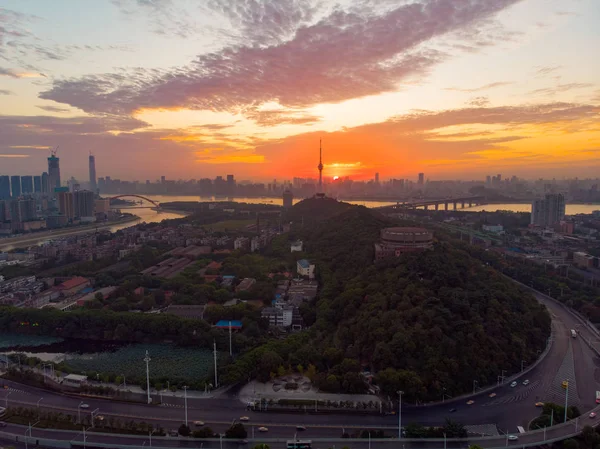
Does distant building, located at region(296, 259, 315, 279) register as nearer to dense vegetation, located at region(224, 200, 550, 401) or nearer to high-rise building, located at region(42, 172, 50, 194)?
dense vegetation, located at region(224, 200, 550, 401)

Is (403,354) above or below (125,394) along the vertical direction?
above

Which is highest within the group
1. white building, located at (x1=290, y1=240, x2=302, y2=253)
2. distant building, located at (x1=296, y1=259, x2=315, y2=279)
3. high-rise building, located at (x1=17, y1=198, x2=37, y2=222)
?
high-rise building, located at (x1=17, y1=198, x2=37, y2=222)

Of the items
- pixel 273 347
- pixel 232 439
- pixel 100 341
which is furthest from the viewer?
pixel 100 341

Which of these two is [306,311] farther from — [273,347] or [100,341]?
[100,341]

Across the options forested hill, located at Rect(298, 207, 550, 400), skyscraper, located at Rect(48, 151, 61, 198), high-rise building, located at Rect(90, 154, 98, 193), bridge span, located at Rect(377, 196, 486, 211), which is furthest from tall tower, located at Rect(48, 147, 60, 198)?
forested hill, located at Rect(298, 207, 550, 400)

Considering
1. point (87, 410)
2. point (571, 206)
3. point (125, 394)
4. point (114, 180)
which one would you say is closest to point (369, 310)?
point (125, 394)

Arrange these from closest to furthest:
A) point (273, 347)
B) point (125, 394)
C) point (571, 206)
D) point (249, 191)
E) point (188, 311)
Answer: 1. point (125, 394)
2. point (273, 347)
3. point (188, 311)
4. point (571, 206)
5. point (249, 191)
